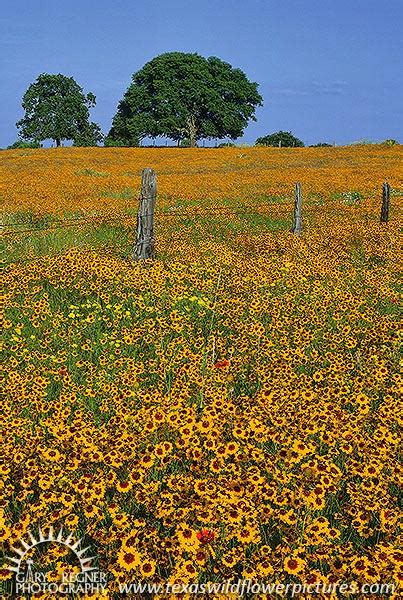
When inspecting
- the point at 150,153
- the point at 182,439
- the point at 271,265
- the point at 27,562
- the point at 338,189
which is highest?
the point at 150,153

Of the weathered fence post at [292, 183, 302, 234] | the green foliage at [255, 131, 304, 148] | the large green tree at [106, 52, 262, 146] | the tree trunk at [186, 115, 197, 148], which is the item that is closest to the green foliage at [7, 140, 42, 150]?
the large green tree at [106, 52, 262, 146]

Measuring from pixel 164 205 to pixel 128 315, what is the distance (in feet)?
42.8

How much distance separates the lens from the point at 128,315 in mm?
7492

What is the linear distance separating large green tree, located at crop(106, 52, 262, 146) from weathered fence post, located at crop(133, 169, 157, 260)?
61672mm

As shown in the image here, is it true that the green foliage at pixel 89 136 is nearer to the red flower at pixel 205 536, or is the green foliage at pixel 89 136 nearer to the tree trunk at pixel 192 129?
the tree trunk at pixel 192 129

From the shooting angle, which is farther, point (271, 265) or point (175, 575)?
point (271, 265)

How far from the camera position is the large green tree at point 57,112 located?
Answer: 78.9 metres

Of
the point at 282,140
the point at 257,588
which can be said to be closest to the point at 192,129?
the point at 282,140

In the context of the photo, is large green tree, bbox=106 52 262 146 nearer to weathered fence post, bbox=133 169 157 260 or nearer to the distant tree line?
the distant tree line

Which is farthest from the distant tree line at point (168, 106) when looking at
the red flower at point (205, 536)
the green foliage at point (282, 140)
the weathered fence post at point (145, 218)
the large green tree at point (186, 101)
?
the red flower at point (205, 536)

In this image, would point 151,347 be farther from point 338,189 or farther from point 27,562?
point 338,189

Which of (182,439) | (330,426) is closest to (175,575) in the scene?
(182,439)

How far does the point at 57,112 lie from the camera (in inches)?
3137

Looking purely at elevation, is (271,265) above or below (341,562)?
above
